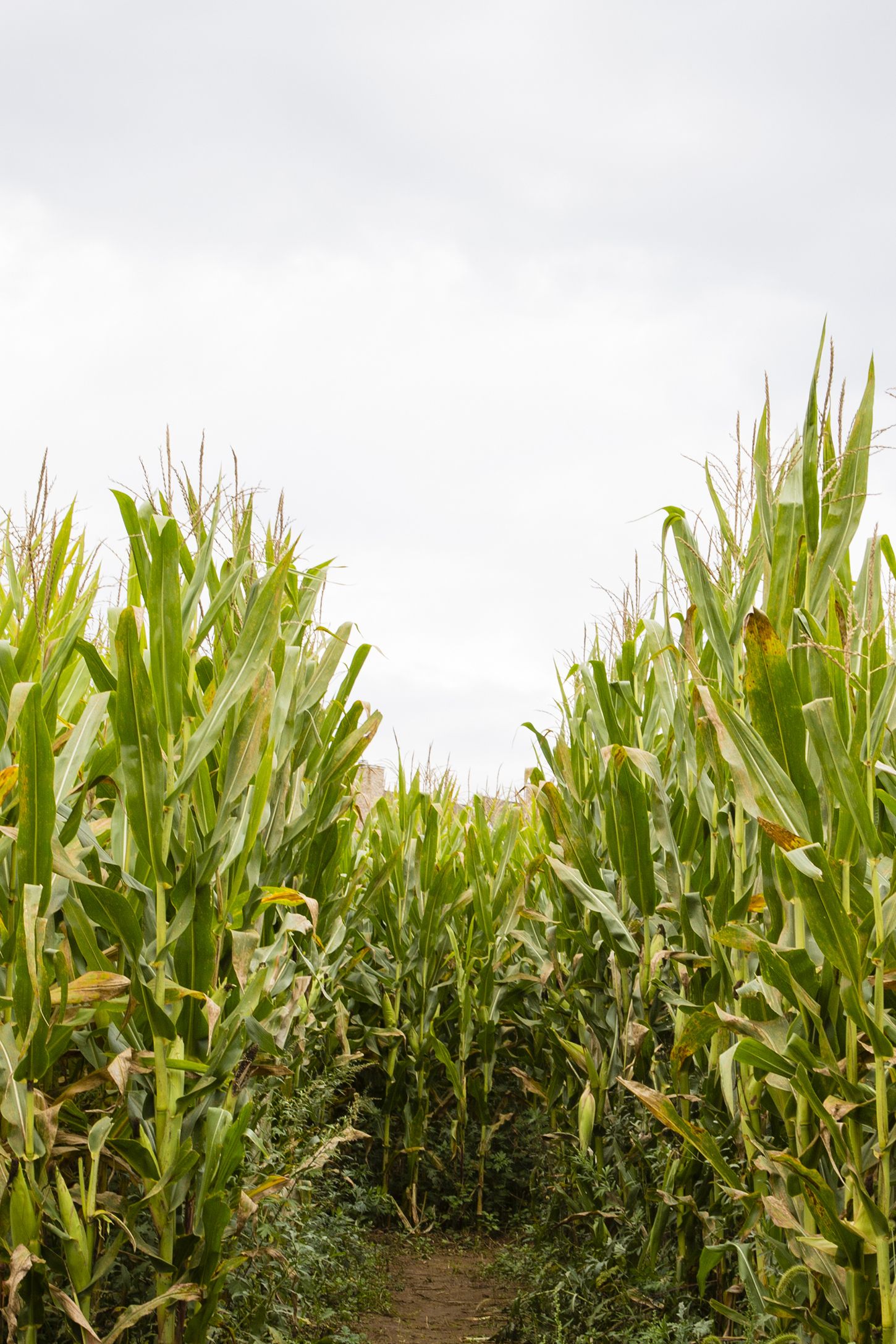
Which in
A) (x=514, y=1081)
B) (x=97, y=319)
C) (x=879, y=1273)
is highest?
(x=97, y=319)

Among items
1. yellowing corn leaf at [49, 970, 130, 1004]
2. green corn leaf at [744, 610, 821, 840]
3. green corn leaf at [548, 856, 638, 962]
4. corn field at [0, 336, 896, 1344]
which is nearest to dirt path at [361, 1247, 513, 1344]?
corn field at [0, 336, 896, 1344]

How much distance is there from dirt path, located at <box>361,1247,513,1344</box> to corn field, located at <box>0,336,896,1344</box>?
980 millimetres

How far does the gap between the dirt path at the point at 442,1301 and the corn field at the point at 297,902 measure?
980 millimetres

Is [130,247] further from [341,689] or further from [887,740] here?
[887,740]

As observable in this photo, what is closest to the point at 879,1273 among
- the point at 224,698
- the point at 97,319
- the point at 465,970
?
the point at 224,698

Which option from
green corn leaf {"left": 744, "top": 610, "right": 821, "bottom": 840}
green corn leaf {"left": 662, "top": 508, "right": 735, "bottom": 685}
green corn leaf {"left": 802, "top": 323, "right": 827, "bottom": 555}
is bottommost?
green corn leaf {"left": 744, "top": 610, "right": 821, "bottom": 840}

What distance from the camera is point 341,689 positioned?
11.4 feet

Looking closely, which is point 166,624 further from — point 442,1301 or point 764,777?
point 442,1301

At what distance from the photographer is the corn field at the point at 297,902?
1808mm

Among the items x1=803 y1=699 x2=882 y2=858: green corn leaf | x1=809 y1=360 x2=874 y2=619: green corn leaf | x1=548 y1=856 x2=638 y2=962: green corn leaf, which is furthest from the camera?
x1=548 y1=856 x2=638 y2=962: green corn leaf

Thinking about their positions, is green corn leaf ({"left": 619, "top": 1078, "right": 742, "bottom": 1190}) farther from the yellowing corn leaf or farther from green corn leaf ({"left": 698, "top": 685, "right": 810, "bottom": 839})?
the yellowing corn leaf

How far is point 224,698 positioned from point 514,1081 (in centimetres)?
407

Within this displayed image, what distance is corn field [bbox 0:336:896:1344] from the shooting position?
5.93 ft

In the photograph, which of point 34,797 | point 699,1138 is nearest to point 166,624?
point 34,797
